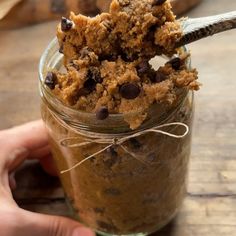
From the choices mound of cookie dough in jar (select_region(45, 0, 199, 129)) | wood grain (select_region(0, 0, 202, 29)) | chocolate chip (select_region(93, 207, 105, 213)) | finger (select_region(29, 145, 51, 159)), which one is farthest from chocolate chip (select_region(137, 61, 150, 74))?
wood grain (select_region(0, 0, 202, 29))

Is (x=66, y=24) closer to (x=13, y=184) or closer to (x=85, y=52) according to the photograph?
(x=85, y=52)

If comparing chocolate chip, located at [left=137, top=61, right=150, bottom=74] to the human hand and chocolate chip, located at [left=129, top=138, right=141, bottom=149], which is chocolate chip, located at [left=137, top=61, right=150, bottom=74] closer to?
chocolate chip, located at [left=129, top=138, right=141, bottom=149]

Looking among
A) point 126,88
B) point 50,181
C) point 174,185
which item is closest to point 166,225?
point 174,185

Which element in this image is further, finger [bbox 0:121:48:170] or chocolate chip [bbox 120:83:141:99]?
finger [bbox 0:121:48:170]

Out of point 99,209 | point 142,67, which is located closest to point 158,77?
point 142,67

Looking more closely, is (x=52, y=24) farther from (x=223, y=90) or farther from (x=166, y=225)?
(x=166, y=225)

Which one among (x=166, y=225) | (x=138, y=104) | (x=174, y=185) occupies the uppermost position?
(x=138, y=104)
